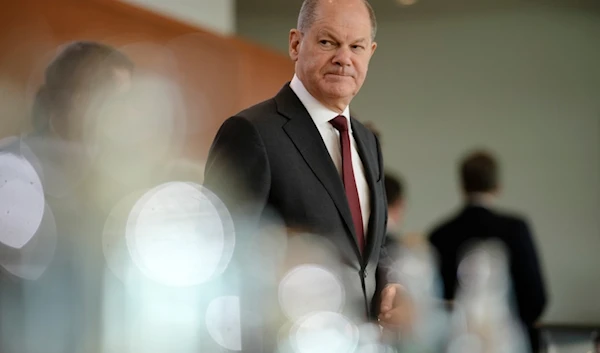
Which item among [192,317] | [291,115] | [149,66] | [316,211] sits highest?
[149,66]

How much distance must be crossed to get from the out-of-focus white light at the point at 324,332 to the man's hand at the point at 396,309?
4cm

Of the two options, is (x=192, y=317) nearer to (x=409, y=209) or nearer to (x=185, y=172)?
(x=185, y=172)

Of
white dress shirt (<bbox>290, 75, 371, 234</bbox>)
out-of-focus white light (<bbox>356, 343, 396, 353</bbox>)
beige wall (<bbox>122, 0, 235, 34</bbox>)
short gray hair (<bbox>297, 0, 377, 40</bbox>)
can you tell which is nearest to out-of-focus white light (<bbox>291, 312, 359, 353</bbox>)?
out-of-focus white light (<bbox>356, 343, 396, 353</bbox>)

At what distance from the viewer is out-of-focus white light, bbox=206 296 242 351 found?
0.83m

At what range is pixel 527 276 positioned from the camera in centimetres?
170

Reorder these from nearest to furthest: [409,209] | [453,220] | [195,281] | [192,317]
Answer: [195,281] < [192,317] < [453,220] < [409,209]

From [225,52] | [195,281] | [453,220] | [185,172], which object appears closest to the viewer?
[195,281]

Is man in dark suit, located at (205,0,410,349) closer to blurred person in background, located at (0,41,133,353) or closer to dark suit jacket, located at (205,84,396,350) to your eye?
dark suit jacket, located at (205,84,396,350)

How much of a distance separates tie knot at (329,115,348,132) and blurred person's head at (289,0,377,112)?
0.02 meters

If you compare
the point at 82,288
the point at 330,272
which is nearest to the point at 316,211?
the point at 330,272

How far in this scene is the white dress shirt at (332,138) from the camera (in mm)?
895

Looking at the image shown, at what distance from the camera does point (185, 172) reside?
2.00 m

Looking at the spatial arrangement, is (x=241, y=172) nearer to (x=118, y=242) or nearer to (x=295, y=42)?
(x=295, y=42)

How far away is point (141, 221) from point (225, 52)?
107 centimetres
